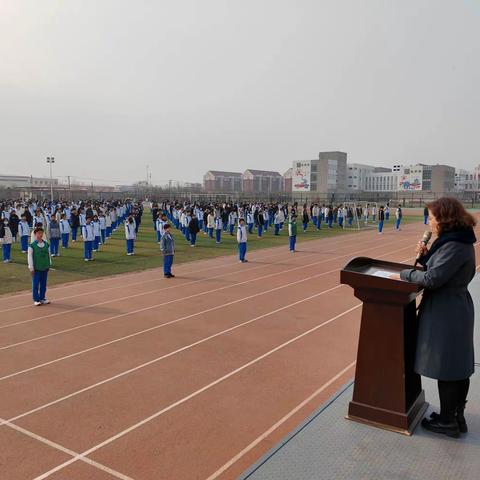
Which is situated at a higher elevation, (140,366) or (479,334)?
(479,334)

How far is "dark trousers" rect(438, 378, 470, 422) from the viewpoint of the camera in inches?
134

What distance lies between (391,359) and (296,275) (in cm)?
993

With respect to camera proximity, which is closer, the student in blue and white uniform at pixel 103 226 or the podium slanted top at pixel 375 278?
the podium slanted top at pixel 375 278

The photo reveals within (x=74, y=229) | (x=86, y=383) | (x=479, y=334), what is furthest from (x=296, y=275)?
(x=74, y=229)

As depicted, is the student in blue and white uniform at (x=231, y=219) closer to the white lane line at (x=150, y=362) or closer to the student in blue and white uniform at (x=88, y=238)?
the student in blue and white uniform at (x=88, y=238)

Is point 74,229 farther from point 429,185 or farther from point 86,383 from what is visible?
point 429,185

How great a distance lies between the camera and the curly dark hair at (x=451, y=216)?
3252mm

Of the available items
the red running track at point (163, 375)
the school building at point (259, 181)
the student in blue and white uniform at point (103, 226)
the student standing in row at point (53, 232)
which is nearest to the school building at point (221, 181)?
the school building at point (259, 181)

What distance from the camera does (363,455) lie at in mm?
3176

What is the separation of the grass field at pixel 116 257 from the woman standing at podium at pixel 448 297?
10.6 meters

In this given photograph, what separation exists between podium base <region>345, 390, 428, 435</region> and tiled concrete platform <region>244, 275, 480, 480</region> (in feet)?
0.18

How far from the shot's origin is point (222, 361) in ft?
20.3

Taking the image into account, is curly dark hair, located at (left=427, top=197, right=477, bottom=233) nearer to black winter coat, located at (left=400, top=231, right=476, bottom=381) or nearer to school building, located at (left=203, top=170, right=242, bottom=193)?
black winter coat, located at (left=400, top=231, right=476, bottom=381)

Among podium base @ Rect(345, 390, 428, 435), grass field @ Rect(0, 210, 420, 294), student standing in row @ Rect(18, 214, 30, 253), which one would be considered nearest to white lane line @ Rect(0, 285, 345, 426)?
podium base @ Rect(345, 390, 428, 435)
